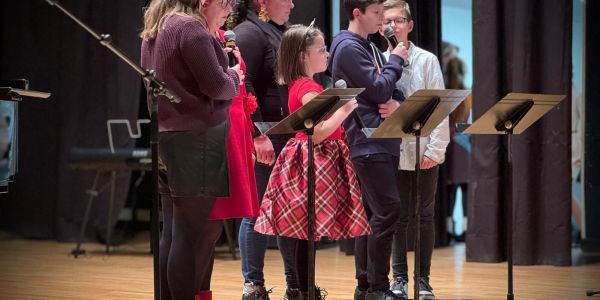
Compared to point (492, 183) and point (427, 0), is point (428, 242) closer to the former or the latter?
point (492, 183)

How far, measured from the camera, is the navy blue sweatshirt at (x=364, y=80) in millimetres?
3797

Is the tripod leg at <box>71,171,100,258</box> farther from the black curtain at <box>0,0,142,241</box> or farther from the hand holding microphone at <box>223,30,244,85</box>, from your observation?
the hand holding microphone at <box>223,30,244,85</box>

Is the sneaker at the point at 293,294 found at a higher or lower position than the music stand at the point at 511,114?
lower

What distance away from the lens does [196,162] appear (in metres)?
2.95

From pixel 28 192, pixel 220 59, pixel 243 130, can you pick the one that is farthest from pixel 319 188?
pixel 28 192

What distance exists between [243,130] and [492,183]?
9.72 feet

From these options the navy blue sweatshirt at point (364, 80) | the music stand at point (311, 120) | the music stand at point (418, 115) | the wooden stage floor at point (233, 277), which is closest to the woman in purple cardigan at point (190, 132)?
the music stand at point (311, 120)

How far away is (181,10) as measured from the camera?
3.02m

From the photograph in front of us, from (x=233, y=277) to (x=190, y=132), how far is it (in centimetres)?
245

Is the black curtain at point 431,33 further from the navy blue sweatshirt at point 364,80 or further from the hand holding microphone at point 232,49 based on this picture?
the hand holding microphone at point 232,49

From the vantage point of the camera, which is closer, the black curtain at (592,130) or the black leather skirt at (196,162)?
the black leather skirt at (196,162)

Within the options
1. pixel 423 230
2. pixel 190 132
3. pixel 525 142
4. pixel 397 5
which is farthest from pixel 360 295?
pixel 525 142

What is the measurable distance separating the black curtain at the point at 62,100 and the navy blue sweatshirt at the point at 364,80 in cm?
344

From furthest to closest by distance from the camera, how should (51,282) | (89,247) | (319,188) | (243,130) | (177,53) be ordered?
(89,247) → (51,282) → (319,188) → (243,130) → (177,53)
